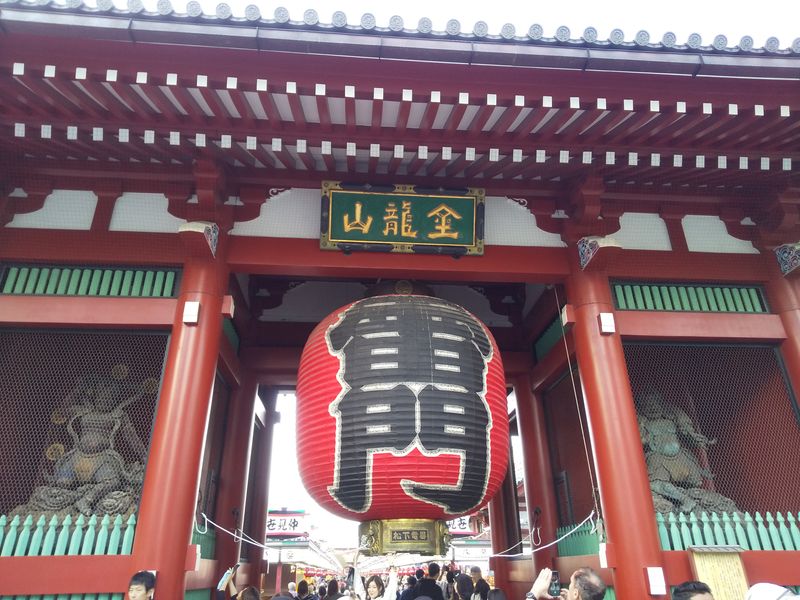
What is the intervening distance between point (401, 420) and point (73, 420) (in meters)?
3.39

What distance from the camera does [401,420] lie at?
3.73 metres

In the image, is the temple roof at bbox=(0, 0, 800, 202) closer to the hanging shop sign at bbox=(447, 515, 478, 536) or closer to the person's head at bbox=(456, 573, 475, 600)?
the person's head at bbox=(456, 573, 475, 600)

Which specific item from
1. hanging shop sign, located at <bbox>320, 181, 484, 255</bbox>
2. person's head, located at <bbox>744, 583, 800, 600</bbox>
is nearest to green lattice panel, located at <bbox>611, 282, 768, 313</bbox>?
hanging shop sign, located at <bbox>320, 181, 484, 255</bbox>

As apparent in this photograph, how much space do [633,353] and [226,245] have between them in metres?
4.23

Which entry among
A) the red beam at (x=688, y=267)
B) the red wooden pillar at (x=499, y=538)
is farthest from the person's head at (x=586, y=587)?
the red wooden pillar at (x=499, y=538)

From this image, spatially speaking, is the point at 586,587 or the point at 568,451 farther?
the point at 568,451

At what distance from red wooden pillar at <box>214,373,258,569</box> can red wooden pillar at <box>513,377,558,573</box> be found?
3441 mm

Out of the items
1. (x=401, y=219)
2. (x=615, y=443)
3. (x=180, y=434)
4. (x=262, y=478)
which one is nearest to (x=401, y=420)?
(x=180, y=434)

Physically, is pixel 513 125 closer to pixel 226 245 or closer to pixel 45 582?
pixel 226 245

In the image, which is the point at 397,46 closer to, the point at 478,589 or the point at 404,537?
the point at 404,537

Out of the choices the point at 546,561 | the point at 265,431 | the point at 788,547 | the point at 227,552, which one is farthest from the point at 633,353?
the point at 265,431

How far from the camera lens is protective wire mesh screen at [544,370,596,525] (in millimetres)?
5965

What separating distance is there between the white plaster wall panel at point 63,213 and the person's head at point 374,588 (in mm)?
4068

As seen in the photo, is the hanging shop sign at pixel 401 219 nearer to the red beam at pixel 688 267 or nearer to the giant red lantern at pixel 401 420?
the giant red lantern at pixel 401 420
